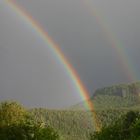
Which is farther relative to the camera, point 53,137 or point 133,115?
point 133,115

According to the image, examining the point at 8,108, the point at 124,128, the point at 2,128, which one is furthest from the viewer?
the point at 8,108

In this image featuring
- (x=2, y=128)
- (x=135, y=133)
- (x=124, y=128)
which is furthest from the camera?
(x=124, y=128)

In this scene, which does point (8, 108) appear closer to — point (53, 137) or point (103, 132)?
A: point (103, 132)

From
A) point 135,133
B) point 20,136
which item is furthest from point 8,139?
point 135,133

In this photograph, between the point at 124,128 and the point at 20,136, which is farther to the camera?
the point at 124,128

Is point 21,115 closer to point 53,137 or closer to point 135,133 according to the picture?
point 53,137

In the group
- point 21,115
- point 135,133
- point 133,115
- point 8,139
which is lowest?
point 135,133

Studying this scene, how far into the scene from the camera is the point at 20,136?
291ft

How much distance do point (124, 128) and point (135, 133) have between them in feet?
111

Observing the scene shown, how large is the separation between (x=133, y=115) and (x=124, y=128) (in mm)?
7000

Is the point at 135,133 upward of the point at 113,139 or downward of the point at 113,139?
downward

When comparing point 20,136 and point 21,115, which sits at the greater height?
point 21,115

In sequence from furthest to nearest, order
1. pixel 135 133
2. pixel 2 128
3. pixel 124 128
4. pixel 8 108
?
pixel 8 108 → pixel 124 128 → pixel 2 128 → pixel 135 133

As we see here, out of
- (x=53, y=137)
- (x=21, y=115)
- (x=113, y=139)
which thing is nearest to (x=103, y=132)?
(x=113, y=139)
